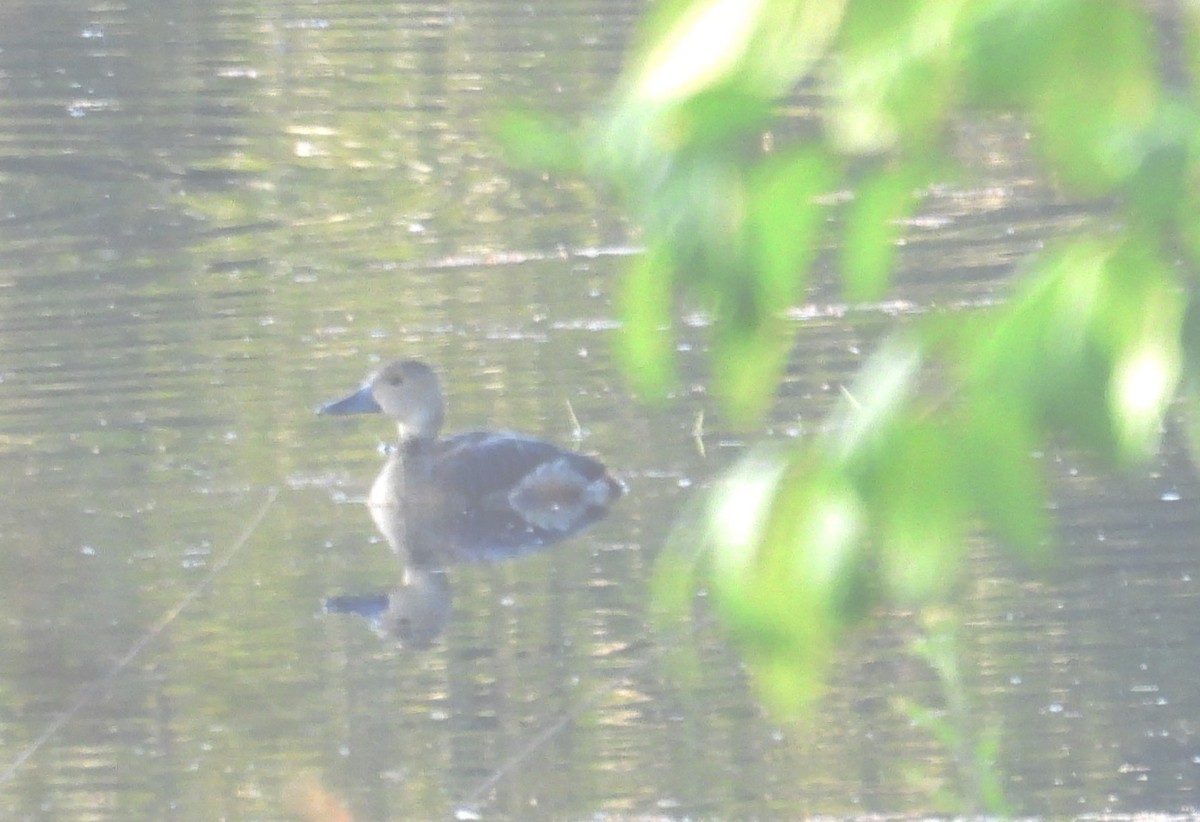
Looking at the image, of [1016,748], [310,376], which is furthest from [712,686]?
[310,376]

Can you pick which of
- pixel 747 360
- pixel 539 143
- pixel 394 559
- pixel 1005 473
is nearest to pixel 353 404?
pixel 394 559

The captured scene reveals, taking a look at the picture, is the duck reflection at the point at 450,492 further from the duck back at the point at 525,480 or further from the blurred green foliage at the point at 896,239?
the blurred green foliage at the point at 896,239

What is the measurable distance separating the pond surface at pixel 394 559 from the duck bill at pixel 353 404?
0.14 meters

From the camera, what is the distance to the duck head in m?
8.79

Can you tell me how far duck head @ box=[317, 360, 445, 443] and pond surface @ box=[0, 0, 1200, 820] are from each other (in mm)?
206

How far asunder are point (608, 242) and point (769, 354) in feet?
34.1

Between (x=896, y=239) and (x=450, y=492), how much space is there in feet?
24.0

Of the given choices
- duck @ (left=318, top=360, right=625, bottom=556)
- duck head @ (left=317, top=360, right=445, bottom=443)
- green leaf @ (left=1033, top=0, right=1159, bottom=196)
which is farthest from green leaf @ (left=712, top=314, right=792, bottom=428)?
duck head @ (left=317, top=360, right=445, bottom=443)

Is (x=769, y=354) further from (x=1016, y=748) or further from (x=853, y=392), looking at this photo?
(x=1016, y=748)

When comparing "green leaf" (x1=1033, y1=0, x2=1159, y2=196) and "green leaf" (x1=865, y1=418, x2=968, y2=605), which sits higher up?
"green leaf" (x1=1033, y1=0, x2=1159, y2=196)

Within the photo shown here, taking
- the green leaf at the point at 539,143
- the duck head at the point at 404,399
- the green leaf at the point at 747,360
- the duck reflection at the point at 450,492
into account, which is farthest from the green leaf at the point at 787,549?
the duck head at the point at 404,399

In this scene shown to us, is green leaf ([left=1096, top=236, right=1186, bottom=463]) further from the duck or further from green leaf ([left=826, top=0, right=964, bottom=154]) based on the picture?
the duck

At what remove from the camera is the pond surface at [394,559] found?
5578 millimetres

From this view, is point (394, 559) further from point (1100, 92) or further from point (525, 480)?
point (1100, 92)
